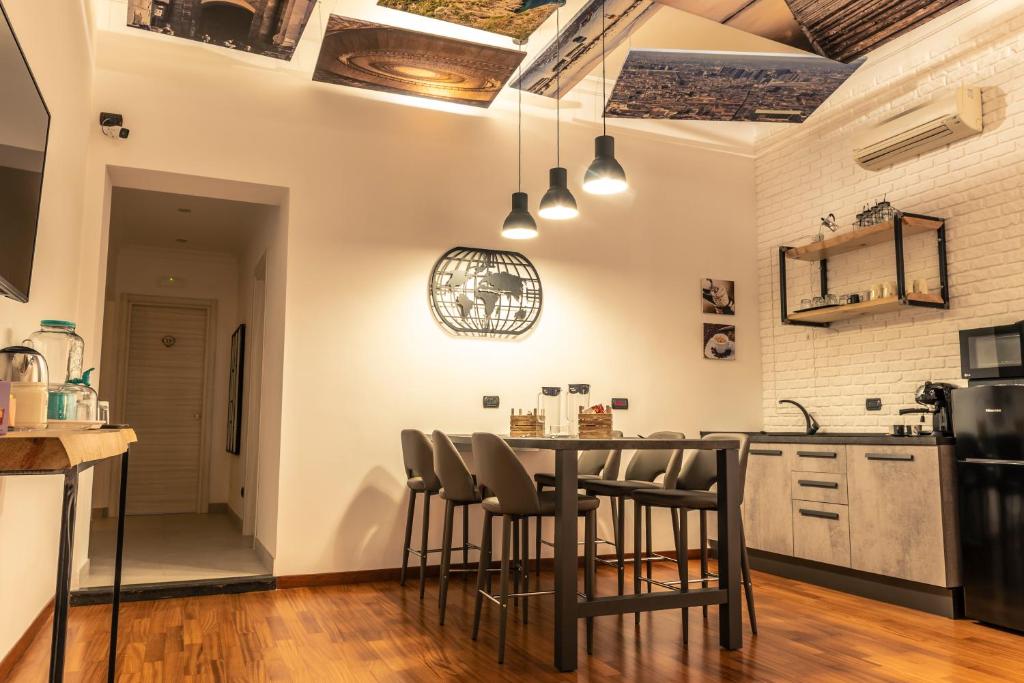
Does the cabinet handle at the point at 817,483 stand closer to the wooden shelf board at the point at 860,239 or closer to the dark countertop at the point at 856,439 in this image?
the dark countertop at the point at 856,439

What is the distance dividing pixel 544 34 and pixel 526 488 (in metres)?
2.95

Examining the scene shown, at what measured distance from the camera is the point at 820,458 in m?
4.63

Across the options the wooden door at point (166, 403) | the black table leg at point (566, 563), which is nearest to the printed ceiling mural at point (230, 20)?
the black table leg at point (566, 563)

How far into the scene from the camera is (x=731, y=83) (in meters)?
4.87

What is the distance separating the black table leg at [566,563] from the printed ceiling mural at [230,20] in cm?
270

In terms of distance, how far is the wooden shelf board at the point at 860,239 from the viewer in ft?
14.9

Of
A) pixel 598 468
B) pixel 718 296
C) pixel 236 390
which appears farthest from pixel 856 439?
pixel 236 390

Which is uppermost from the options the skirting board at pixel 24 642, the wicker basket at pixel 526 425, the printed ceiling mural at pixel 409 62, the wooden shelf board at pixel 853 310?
the printed ceiling mural at pixel 409 62

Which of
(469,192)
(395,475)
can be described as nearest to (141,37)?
(469,192)

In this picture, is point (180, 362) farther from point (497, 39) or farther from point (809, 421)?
point (809, 421)

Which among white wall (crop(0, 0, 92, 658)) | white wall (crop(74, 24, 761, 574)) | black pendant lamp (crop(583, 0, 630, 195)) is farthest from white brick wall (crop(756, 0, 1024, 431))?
white wall (crop(0, 0, 92, 658))

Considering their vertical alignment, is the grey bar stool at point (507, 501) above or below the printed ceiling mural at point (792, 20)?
below

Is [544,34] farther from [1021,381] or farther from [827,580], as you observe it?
[827,580]

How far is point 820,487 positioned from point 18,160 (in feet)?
14.3
